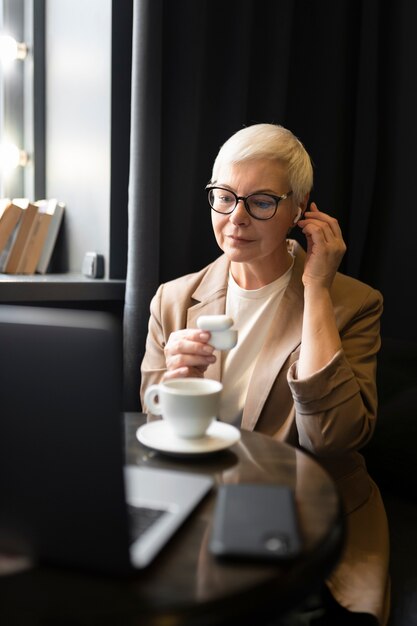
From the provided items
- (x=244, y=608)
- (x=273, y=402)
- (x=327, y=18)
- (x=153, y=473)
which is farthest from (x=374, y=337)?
(x=327, y=18)

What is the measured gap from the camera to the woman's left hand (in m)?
1.38

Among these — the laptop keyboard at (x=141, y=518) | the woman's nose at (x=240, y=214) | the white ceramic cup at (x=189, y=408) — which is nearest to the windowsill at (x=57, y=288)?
the woman's nose at (x=240, y=214)

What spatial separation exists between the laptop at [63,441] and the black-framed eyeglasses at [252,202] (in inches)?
33.3

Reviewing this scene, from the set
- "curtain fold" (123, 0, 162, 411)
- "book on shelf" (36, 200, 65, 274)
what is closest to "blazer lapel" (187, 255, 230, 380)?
"curtain fold" (123, 0, 162, 411)

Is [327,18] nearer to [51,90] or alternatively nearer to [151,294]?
[51,90]

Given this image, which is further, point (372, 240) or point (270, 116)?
point (372, 240)

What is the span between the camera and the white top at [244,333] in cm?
144

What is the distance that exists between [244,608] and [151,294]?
1.32 meters

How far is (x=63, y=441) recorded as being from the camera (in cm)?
61

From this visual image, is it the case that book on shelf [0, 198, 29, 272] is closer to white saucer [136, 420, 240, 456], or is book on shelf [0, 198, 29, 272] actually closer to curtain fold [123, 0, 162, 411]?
curtain fold [123, 0, 162, 411]

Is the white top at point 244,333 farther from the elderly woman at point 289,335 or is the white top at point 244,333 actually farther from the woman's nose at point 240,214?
the woman's nose at point 240,214

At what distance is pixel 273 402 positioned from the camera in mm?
1382

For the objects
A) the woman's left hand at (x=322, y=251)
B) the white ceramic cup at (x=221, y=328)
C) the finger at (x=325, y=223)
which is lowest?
the white ceramic cup at (x=221, y=328)

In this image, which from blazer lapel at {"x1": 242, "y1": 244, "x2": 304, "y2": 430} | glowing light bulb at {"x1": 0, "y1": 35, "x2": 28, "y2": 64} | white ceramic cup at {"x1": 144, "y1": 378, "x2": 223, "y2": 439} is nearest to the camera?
white ceramic cup at {"x1": 144, "y1": 378, "x2": 223, "y2": 439}
